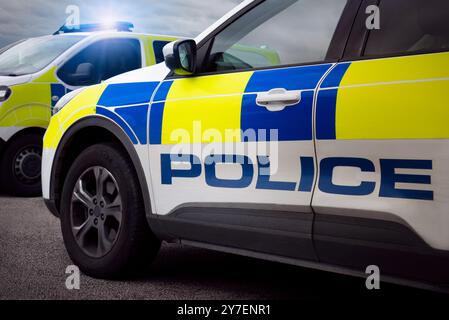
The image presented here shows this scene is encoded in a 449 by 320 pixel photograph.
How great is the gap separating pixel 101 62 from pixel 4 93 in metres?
1.08

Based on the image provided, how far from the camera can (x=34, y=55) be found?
7.52 metres

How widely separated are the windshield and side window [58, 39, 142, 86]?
0.62ft

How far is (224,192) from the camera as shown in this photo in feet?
10.4

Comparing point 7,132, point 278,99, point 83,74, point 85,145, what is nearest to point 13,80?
point 7,132

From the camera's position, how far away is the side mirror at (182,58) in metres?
3.41

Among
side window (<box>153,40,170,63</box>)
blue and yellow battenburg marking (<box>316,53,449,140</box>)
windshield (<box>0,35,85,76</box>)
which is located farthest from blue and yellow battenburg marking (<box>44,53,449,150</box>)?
side window (<box>153,40,170,63</box>)

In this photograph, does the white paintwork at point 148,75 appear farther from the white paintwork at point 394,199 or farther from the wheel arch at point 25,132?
the wheel arch at point 25,132

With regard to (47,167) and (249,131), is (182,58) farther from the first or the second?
(47,167)

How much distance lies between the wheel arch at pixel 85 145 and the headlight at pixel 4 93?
313cm

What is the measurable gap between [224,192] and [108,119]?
894 mm

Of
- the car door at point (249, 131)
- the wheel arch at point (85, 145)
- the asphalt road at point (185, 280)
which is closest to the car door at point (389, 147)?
the car door at point (249, 131)

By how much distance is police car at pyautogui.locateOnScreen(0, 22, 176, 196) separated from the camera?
7.11 meters

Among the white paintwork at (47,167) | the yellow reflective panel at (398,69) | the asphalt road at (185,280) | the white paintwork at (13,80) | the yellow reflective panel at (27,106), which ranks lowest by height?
the asphalt road at (185,280)
